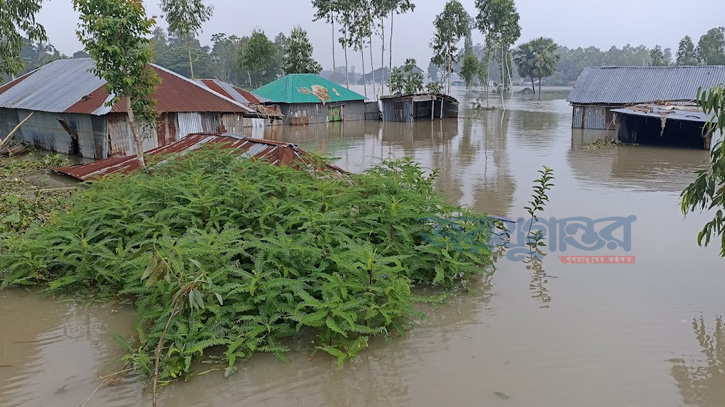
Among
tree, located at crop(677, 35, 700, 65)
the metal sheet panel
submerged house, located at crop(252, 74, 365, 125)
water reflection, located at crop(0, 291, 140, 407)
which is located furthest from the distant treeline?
water reflection, located at crop(0, 291, 140, 407)

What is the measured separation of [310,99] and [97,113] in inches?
856

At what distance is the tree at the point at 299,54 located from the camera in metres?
47.4

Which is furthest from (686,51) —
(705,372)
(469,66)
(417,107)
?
(705,372)

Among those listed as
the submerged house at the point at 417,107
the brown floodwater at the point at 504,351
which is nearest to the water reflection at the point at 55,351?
the brown floodwater at the point at 504,351

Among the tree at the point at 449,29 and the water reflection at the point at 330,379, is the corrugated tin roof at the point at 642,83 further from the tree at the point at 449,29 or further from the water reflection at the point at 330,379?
the water reflection at the point at 330,379

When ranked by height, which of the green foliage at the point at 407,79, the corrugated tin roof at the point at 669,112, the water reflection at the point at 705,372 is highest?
the green foliage at the point at 407,79

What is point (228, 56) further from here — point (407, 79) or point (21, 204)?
point (21, 204)

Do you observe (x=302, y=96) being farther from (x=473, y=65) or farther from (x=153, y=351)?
(x=153, y=351)

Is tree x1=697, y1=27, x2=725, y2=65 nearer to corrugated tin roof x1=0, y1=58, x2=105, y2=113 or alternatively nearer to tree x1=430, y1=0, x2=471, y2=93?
tree x1=430, y1=0, x2=471, y2=93

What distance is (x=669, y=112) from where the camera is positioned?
22.7m

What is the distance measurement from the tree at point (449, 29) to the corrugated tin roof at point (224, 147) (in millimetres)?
39355

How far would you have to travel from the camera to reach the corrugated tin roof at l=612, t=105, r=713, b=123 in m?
21.4

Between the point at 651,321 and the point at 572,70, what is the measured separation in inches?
6227

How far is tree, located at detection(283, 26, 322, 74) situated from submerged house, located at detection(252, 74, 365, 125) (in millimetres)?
7002
